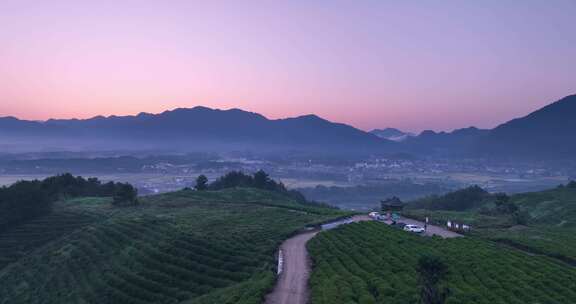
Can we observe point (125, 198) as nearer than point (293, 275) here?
No

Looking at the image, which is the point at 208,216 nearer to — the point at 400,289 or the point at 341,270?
the point at 341,270

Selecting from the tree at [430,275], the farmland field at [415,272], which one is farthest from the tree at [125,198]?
the tree at [430,275]

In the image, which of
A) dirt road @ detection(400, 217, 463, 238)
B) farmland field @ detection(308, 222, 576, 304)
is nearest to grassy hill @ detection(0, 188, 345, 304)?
farmland field @ detection(308, 222, 576, 304)

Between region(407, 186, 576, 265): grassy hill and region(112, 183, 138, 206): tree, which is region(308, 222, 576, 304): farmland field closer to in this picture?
region(407, 186, 576, 265): grassy hill

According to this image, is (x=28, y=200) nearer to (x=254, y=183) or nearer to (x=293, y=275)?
(x=293, y=275)

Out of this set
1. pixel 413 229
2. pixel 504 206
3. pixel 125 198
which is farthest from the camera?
pixel 125 198

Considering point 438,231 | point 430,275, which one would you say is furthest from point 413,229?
point 430,275
